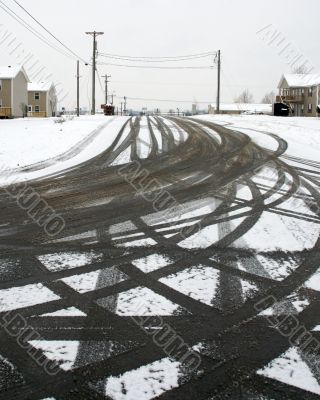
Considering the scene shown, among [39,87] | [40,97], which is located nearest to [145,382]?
[40,97]

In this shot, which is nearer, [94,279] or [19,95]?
[94,279]

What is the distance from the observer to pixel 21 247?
19.4 feet

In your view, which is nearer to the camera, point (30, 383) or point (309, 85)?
point (30, 383)

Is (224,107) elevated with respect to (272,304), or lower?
elevated

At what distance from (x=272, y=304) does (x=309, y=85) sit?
236ft

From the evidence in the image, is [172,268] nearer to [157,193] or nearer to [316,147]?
[157,193]

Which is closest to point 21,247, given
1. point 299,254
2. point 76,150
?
point 299,254

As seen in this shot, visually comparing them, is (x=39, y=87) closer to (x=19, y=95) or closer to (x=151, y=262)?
(x=19, y=95)

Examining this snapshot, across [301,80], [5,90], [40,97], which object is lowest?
[5,90]

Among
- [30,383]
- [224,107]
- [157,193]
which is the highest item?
[224,107]

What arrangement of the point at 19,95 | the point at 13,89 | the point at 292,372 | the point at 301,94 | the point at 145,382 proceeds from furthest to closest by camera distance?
the point at 301,94 < the point at 19,95 < the point at 13,89 < the point at 292,372 < the point at 145,382

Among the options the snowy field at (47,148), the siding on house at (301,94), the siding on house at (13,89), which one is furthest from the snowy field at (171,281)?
the siding on house at (301,94)

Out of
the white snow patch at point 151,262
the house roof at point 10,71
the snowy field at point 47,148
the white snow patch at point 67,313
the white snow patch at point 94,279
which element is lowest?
the white snow patch at point 67,313

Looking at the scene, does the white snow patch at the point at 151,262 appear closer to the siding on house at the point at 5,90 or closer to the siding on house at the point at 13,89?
the siding on house at the point at 13,89
